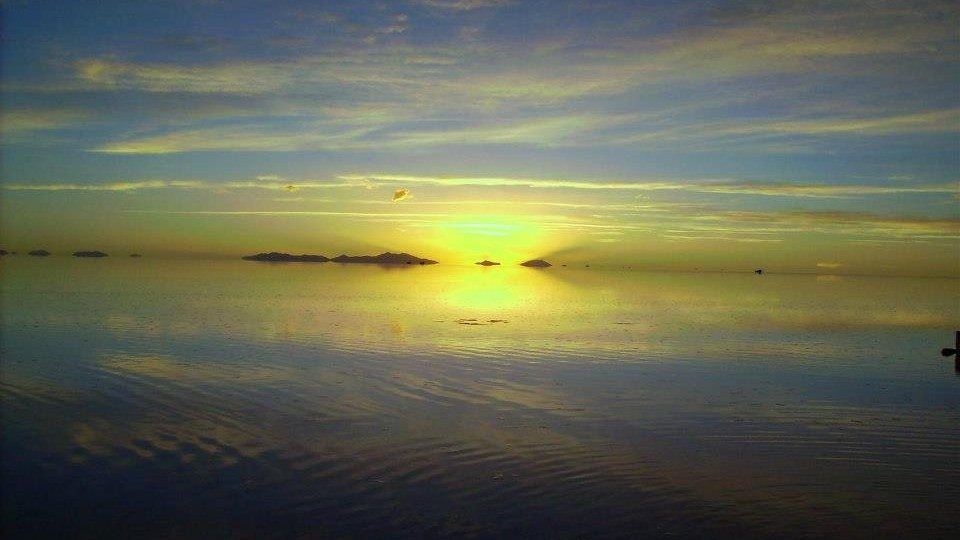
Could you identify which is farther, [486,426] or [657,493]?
[486,426]

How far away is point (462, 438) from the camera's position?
1553 cm

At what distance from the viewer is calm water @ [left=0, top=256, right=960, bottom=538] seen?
1095cm

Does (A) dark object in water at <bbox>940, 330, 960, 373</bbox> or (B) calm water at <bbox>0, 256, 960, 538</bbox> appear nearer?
(B) calm water at <bbox>0, 256, 960, 538</bbox>

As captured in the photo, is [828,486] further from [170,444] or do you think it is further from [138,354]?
[138,354]

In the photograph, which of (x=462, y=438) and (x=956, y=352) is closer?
(x=462, y=438)

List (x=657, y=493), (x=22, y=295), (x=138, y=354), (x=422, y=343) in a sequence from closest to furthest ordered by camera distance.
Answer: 1. (x=657, y=493)
2. (x=138, y=354)
3. (x=422, y=343)
4. (x=22, y=295)

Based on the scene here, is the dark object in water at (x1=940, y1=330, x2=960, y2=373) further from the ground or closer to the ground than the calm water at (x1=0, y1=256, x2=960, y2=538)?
further from the ground

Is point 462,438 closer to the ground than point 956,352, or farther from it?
closer to the ground

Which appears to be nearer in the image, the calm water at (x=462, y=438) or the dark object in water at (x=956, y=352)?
the calm water at (x=462, y=438)

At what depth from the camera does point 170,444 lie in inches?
563

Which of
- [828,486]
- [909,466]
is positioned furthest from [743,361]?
[828,486]

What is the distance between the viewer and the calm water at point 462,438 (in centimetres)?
1095

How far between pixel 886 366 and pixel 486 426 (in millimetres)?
19902

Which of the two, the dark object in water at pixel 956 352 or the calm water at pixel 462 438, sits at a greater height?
the dark object in water at pixel 956 352
